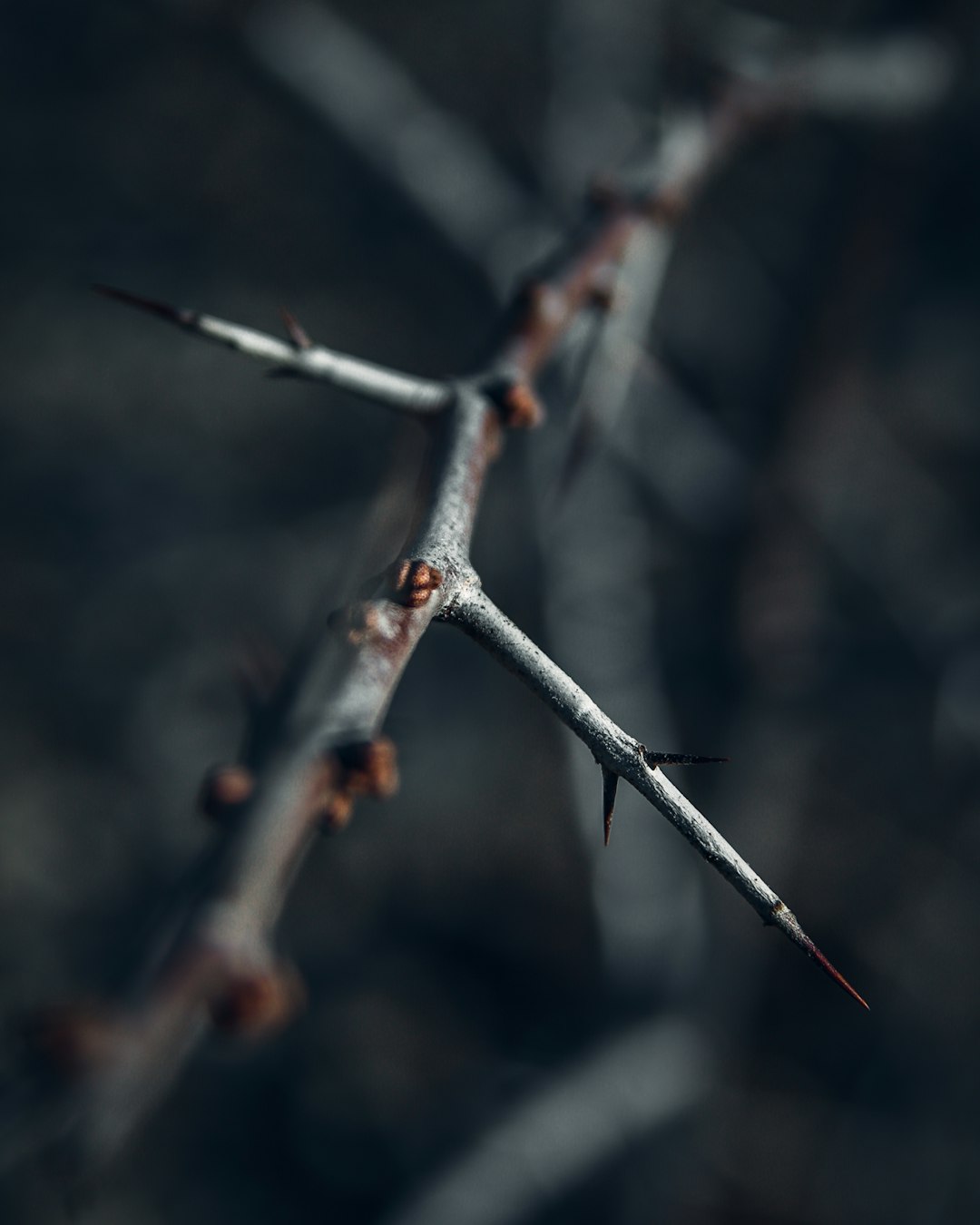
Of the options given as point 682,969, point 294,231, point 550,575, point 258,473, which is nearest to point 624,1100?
point 682,969

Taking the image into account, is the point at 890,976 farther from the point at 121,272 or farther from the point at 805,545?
the point at 121,272

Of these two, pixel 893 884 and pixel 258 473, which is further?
pixel 258 473

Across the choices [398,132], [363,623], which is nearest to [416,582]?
[363,623]

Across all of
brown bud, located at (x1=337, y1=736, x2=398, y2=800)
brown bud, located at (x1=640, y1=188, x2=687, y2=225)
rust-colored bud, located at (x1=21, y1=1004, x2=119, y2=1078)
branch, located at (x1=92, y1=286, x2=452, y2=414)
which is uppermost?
brown bud, located at (x1=640, y1=188, x2=687, y2=225)

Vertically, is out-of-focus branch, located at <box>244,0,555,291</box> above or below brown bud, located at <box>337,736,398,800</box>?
above

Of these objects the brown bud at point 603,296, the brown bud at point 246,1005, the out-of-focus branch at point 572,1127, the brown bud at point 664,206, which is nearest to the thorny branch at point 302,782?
the brown bud at point 246,1005

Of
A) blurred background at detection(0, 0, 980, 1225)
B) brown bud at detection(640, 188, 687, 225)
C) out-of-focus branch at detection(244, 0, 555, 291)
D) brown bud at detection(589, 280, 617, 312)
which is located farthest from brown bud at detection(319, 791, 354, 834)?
out-of-focus branch at detection(244, 0, 555, 291)

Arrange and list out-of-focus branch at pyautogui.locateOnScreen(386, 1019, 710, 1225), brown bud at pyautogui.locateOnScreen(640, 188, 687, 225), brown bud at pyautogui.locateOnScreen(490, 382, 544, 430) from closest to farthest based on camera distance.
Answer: brown bud at pyautogui.locateOnScreen(490, 382, 544, 430) < brown bud at pyautogui.locateOnScreen(640, 188, 687, 225) < out-of-focus branch at pyautogui.locateOnScreen(386, 1019, 710, 1225)

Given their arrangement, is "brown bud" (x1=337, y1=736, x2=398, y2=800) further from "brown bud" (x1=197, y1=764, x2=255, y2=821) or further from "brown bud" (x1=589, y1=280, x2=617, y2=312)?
"brown bud" (x1=589, y1=280, x2=617, y2=312)

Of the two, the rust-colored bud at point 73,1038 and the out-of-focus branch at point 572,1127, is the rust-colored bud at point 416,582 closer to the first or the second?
the rust-colored bud at point 73,1038
